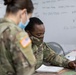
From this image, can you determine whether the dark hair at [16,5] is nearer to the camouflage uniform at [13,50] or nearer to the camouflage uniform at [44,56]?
the camouflage uniform at [13,50]

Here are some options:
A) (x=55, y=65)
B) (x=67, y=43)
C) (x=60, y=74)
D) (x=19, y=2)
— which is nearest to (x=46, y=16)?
(x=67, y=43)

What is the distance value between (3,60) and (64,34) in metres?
2.46

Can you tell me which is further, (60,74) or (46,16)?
(46,16)

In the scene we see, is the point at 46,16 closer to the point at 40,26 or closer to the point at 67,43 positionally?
the point at 67,43

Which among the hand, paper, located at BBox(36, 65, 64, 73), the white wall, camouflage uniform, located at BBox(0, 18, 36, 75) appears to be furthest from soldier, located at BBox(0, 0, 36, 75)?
the white wall

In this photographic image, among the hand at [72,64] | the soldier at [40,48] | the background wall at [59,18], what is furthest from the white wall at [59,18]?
the hand at [72,64]

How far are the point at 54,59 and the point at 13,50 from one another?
3.77 ft

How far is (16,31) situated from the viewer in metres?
1.40

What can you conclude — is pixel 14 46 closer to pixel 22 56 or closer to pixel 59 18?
pixel 22 56

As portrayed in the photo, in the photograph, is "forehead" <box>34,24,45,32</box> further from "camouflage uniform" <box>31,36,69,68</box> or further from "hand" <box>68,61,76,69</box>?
"hand" <box>68,61,76,69</box>

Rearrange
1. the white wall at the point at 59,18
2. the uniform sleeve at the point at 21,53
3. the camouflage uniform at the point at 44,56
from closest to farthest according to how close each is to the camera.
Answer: the uniform sleeve at the point at 21,53 < the camouflage uniform at the point at 44,56 < the white wall at the point at 59,18

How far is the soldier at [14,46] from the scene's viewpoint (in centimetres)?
140

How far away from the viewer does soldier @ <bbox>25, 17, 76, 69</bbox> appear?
2297 millimetres

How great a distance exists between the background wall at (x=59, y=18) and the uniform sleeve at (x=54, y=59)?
1283 millimetres
